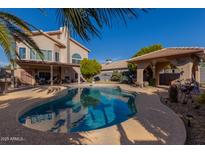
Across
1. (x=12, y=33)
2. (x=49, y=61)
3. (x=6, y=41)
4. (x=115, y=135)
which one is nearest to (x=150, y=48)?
(x=49, y=61)

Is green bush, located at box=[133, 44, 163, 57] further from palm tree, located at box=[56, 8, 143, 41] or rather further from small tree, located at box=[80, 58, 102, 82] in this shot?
palm tree, located at box=[56, 8, 143, 41]

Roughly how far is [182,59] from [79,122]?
1332cm

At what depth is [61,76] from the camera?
29797mm

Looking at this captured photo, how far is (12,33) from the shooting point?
16.1ft

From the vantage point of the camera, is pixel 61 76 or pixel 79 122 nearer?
pixel 79 122

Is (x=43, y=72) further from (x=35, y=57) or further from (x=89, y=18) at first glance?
(x=89, y=18)

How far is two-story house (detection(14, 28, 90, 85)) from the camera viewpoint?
24.2 metres

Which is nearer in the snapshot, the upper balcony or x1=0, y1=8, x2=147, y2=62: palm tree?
x1=0, y1=8, x2=147, y2=62: palm tree

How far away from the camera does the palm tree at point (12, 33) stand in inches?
169

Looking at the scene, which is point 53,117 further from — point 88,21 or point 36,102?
point 88,21

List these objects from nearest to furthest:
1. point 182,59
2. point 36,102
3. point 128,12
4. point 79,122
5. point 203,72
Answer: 1. point 128,12
2. point 79,122
3. point 36,102
4. point 182,59
5. point 203,72

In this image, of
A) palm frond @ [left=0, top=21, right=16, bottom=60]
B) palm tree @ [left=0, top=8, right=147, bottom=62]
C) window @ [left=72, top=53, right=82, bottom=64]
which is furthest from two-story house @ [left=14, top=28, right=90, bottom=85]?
palm tree @ [left=0, top=8, right=147, bottom=62]

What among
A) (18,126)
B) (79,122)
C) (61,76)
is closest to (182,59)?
(79,122)

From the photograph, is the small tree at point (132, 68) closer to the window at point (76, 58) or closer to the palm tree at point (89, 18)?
the window at point (76, 58)
